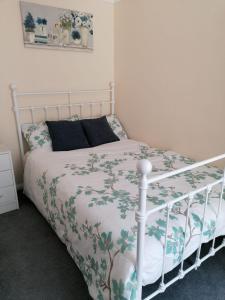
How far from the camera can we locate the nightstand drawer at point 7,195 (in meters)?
2.20

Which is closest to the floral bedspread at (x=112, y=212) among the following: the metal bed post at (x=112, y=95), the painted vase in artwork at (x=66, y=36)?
the metal bed post at (x=112, y=95)

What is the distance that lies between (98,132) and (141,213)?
1792 millimetres

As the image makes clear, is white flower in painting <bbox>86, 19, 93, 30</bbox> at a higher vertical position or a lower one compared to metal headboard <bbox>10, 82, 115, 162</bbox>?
higher

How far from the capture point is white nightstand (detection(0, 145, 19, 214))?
2.13 m

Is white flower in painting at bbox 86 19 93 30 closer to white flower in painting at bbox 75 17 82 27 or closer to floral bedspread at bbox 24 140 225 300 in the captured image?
white flower in painting at bbox 75 17 82 27

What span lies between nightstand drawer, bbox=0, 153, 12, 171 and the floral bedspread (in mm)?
205

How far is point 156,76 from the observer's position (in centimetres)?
245

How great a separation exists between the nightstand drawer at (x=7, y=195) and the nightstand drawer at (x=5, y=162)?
21 centimetres

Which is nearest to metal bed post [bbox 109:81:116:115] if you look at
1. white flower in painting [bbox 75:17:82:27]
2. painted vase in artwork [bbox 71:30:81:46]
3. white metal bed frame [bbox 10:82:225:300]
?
white metal bed frame [bbox 10:82:225:300]

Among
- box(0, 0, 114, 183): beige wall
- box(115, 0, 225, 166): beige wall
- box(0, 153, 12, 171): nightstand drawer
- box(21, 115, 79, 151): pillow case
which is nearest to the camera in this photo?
box(115, 0, 225, 166): beige wall

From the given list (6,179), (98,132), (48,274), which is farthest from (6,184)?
(98,132)

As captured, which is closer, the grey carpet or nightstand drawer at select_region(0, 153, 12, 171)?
the grey carpet

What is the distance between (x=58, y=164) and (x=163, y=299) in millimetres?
1291

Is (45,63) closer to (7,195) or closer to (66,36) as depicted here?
(66,36)
